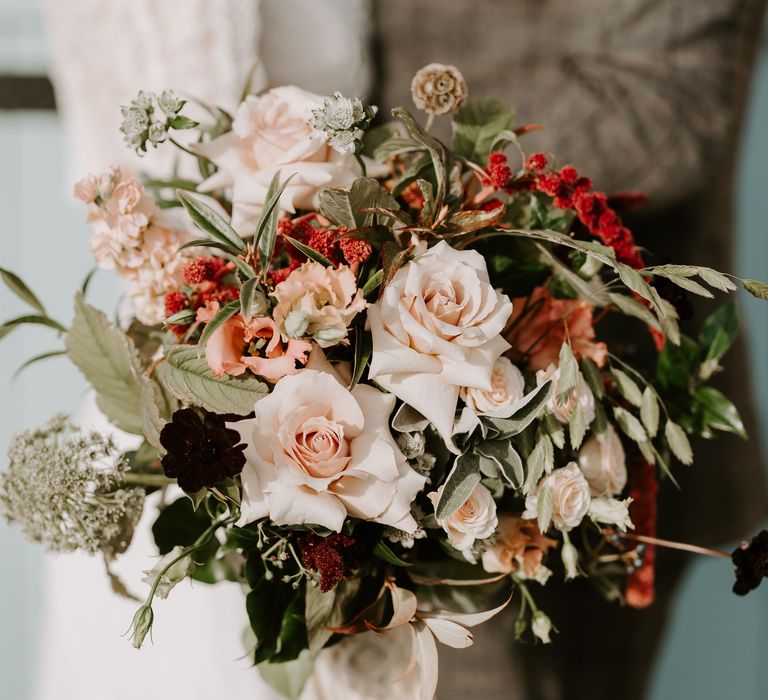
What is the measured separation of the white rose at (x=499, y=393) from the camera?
1.18 feet

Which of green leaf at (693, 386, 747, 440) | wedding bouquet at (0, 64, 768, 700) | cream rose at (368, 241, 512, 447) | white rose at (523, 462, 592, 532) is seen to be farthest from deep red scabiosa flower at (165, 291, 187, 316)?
green leaf at (693, 386, 747, 440)

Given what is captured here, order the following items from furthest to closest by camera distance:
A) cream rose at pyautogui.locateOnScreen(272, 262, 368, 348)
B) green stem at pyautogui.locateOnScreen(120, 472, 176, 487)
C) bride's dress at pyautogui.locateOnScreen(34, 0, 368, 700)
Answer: bride's dress at pyautogui.locateOnScreen(34, 0, 368, 700)
green stem at pyautogui.locateOnScreen(120, 472, 176, 487)
cream rose at pyautogui.locateOnScreen(272, 262, 368, 348)

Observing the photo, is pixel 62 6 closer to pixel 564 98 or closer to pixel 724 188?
pixel 564 98

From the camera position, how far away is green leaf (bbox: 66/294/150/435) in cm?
44

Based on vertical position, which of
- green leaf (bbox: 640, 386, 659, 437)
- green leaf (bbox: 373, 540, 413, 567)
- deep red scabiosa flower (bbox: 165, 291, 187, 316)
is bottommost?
green leaf (bbox: 373, 540, 413, 567)

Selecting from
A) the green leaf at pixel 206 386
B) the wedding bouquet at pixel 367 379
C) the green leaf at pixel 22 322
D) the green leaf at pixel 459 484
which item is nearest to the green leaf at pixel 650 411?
the wedding bouquet at pixel 367 379

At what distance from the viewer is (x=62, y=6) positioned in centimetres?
84

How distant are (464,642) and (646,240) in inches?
26.6

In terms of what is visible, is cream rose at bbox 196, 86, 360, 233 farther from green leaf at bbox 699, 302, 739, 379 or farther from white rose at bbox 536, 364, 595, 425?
green leaf at bbox 699, 302, 739, 379

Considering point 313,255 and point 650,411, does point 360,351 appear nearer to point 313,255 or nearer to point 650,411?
point 313,255

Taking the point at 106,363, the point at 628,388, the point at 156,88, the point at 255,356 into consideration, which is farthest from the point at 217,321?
the point at 156,88

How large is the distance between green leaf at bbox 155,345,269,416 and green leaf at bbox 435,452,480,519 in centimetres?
10

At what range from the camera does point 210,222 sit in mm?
369

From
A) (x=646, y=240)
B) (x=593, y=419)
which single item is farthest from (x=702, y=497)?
(x=593, y=419)
